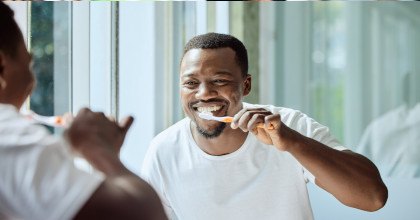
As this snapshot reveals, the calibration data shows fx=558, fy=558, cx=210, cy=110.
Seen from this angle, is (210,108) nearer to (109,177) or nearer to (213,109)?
(213,109)

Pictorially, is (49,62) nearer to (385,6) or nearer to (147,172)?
(147,172)

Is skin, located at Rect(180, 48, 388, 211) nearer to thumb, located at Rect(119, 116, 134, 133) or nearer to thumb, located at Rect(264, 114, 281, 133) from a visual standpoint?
thumb, located at Rect(264, 114, 281, 133)

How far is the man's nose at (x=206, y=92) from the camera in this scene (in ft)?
2.97

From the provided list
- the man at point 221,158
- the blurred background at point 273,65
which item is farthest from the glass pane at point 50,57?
the man at point 221,158

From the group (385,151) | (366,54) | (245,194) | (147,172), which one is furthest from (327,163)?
(366,54)

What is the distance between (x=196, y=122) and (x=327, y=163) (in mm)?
257

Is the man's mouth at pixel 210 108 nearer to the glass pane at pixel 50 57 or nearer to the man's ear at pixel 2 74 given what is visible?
the glass pane at pixel 50 57

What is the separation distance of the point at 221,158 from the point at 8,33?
52 cm

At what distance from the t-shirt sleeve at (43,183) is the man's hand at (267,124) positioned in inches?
14.5

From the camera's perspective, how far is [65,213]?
36 centimetres

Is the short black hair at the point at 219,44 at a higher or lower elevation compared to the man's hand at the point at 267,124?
higher

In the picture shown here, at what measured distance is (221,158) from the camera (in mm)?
903

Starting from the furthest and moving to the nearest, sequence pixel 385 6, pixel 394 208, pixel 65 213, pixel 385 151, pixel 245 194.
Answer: pixel 385 6 < pixel 385 151 < pixel 394 208 < pixel 245 194 < pixel 65 213

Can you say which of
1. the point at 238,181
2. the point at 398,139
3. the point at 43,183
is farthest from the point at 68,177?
the point at 398,139
